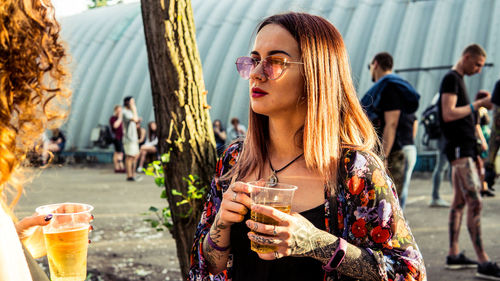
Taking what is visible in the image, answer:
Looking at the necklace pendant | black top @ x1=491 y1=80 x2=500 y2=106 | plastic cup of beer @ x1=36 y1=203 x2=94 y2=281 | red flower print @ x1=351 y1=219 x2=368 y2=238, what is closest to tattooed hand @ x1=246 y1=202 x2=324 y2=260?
red flower print @ x1=351 y1=219 x2=368 y2=238

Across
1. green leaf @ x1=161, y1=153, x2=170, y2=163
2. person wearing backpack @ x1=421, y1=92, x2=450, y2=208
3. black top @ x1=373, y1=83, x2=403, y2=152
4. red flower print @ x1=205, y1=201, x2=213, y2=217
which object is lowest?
person wearing backpack @ x1=421, y1=92, x2=450, y2=208

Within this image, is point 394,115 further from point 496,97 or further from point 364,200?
point 364,200

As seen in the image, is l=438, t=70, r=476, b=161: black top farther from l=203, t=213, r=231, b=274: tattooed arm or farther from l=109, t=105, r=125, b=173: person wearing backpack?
l=109, t=105, r=125, b=173: person wearing backpack

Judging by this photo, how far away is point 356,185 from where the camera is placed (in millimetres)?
1807

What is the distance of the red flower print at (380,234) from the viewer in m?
1.75

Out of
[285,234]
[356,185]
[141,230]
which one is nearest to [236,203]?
[285,234]

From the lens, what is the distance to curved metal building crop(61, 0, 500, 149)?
43.7 feet

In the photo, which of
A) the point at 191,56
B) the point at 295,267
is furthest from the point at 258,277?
the point at 191,56

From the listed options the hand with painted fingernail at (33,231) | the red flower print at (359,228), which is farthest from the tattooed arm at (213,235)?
the hand with painted fingernail at (33,231)

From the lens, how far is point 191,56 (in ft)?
10.5

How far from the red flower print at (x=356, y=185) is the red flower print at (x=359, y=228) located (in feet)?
0.34

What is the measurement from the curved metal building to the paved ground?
8.24 feet

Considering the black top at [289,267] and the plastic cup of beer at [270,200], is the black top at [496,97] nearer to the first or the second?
the black top at [289,267]

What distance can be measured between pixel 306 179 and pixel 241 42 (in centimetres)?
1559
